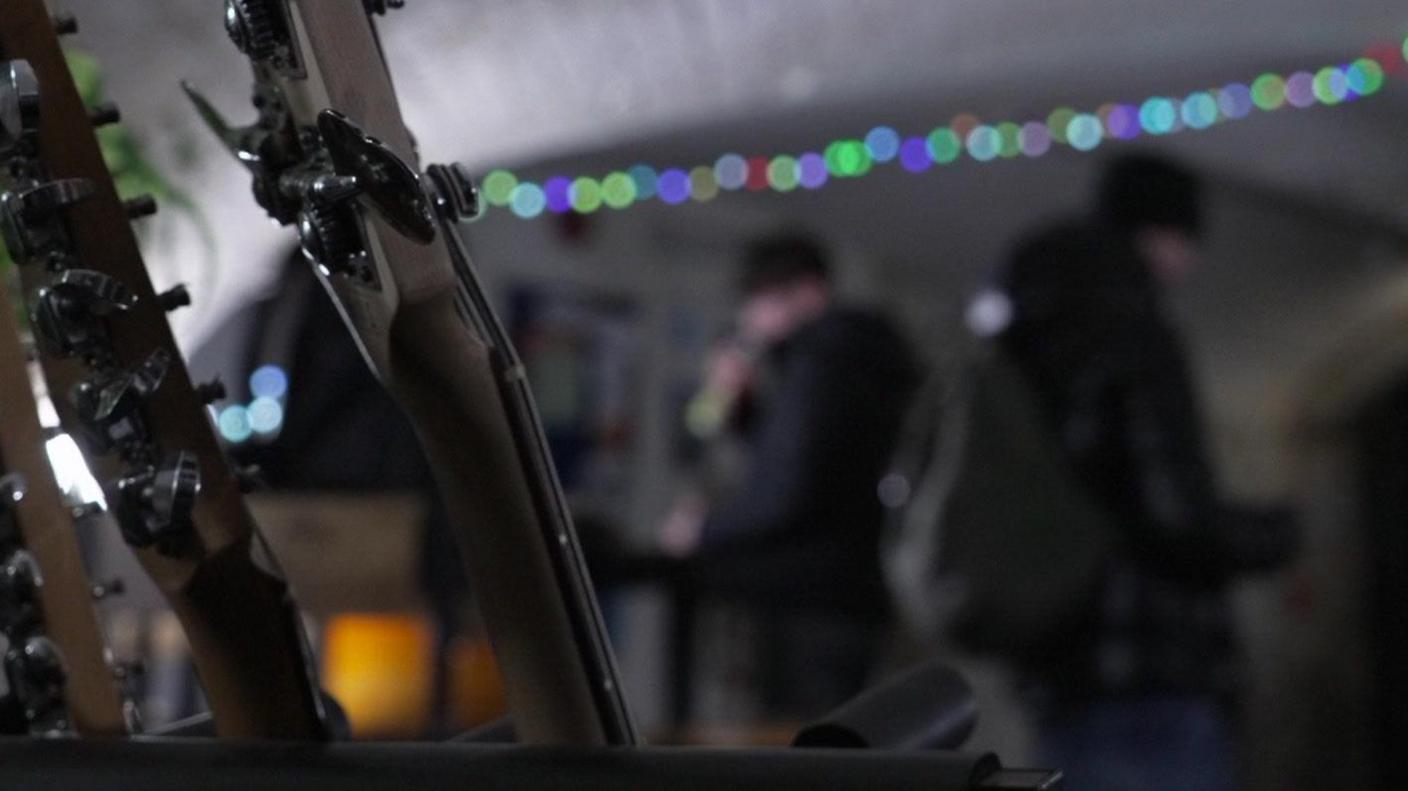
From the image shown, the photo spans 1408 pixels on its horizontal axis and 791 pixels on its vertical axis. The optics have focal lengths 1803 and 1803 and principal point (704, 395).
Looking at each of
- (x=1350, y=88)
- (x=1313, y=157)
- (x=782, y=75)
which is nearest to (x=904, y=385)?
(x=782, y=75)

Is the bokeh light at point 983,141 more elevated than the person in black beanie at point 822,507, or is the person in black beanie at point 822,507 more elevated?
the bokeh light at point 983,141

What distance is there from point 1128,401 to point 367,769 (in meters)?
1.69

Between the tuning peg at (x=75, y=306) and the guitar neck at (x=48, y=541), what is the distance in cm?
6

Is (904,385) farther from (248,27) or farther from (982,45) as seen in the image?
(248,27)

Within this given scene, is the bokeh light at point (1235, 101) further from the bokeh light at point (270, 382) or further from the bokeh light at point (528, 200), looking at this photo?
the bokeh light at point (270, 382)

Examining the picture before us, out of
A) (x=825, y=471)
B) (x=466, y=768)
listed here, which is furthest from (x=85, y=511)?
(x=825, y=471)

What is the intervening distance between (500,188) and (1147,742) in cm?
249

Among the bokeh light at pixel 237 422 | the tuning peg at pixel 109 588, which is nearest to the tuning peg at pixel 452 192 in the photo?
the tuning peg at pixel 109 588

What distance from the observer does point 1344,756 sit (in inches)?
157

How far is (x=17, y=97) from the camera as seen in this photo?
0.48 m

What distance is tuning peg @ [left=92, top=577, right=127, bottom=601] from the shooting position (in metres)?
0.58

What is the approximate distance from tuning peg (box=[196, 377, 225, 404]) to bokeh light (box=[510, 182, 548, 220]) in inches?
154

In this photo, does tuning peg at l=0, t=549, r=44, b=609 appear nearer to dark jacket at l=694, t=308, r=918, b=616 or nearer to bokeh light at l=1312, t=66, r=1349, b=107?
dark jacket at l=694, t=308, r=918, b=616

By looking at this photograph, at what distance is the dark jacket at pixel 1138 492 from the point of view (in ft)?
6.48
